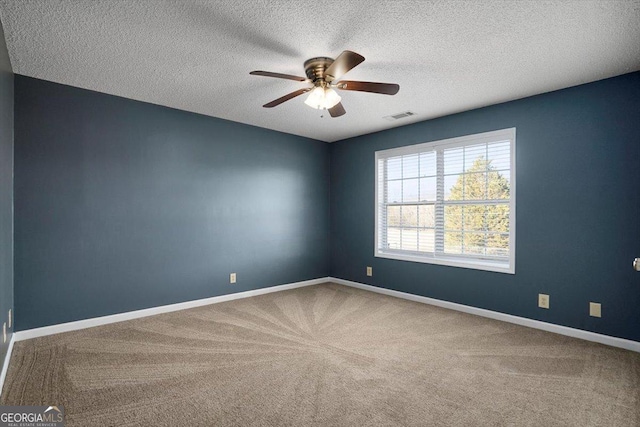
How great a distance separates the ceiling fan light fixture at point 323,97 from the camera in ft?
9.00

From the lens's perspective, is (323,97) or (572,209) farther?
(572,209)

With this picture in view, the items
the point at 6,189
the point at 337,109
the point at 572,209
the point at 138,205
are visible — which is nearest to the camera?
the point at 6,189

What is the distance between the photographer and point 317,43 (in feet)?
8.12

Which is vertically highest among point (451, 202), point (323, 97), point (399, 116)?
point (399, 116)

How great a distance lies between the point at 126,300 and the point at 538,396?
386 centimetres

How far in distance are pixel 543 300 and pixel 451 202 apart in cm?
146

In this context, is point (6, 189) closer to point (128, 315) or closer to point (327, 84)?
point (128, 315)

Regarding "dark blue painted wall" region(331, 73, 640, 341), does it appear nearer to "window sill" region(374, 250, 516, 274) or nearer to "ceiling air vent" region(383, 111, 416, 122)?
"window sill" region(374, 250, 516, 274)

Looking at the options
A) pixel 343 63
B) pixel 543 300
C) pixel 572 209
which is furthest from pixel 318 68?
pixel 543 300

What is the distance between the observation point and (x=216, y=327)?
136 inches

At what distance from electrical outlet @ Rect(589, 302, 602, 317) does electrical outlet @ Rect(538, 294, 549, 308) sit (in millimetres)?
353

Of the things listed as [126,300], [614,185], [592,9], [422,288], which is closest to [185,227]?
[126,300]

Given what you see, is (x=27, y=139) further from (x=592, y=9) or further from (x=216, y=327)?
(x=592, y=9)

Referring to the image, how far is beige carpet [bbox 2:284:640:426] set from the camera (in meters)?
1.98
